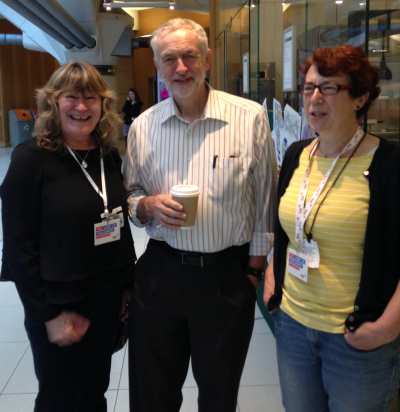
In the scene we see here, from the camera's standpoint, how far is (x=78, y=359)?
1.79 m

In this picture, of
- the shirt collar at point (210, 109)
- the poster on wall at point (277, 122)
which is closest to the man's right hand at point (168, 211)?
the shirt collar at point (210, 109)

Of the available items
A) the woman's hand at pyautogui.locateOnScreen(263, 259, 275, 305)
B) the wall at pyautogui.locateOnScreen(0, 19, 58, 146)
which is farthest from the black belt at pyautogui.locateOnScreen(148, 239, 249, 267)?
the wall at pyautogui.locateOnScreen(0, 19, 58, 146)

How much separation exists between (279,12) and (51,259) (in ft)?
8.17

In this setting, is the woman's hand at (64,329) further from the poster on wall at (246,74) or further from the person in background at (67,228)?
the poster on wall at (246,74)

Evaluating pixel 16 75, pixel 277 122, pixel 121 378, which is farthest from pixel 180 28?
pixel 16 75

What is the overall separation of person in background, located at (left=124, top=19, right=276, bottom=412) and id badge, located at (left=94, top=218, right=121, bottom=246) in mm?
117

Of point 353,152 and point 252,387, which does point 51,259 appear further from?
point 252,387

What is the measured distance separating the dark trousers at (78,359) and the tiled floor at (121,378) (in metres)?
0.74

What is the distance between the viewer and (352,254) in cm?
132

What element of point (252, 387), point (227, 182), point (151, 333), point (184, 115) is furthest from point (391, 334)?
point (252, 387)

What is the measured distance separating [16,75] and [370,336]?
1952 centimetres

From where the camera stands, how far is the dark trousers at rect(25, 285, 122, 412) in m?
1.74

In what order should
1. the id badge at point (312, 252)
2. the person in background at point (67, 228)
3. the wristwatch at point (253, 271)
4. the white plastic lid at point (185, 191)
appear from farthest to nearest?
the wristwatch at point (253, 271)
the person in background at point (67, 228)
the white plastic lid at point (185, 191)
the id badge at point (312, 252)

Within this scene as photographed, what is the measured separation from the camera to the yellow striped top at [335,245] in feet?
4.26
